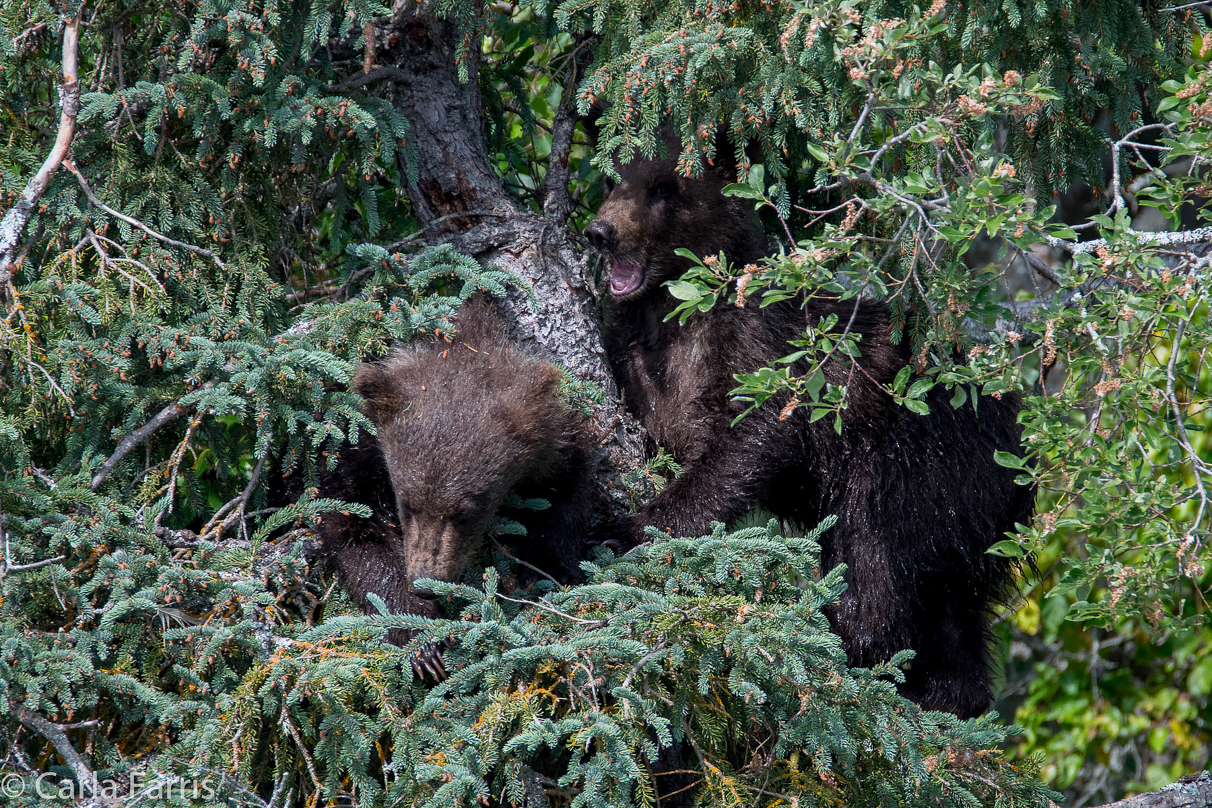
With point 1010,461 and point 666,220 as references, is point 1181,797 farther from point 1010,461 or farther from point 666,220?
point 666,220

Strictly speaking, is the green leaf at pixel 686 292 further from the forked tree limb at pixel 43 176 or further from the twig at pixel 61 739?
the forked tree limb at pixel 43 176

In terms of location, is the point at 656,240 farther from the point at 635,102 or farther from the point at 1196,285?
the point at 1196,285

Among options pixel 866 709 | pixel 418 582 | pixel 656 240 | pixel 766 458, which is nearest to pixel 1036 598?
pixel 766 458

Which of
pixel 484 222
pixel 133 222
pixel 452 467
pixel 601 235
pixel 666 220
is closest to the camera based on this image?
pixel 452 467

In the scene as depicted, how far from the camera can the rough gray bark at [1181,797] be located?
3.18 meters

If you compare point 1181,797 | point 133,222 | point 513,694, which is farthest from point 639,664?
point 133,222

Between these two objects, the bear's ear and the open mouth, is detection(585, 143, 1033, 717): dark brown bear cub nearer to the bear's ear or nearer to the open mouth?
the open mouth

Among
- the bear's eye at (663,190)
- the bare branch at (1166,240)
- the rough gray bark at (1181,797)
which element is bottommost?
the rough gray bark at (1181,797)

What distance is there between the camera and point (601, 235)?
4102 millimetres

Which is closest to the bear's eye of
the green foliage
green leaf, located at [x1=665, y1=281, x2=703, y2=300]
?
green leaf, located at [x1=665, y1=281, x2=703, y2=300]

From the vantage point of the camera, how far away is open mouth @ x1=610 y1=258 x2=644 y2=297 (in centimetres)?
432

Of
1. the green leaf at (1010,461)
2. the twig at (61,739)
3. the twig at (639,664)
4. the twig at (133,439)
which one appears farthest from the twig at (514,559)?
the green leaf at (1010,461)

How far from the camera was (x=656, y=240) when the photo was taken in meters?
4.30

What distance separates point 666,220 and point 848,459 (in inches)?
49.5
